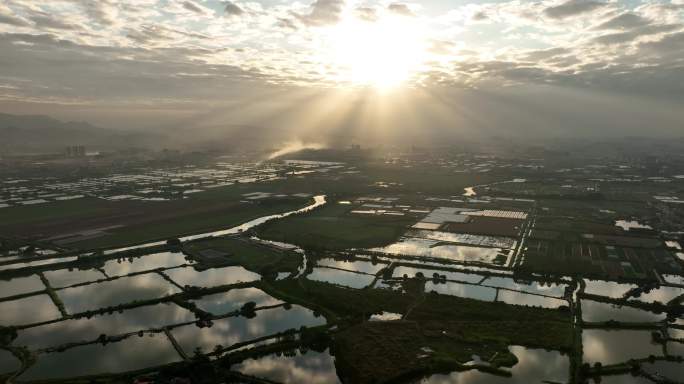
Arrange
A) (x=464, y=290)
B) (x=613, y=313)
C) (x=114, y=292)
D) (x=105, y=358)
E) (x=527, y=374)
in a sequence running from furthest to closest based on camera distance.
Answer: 1. (x=464, y=290)
2. (x=114, y=292)
3. (x=613, y=313)
4. (x=105, y=358)
5. (x=527, y=374)

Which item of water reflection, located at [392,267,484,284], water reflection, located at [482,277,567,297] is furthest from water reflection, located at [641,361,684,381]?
water reflection, located at [392,267,484,284]

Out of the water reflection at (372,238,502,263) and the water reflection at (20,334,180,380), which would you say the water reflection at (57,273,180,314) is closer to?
the water reflection at (20,334,180,380)

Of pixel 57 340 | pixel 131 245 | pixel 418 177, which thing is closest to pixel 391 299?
pixel 57 340

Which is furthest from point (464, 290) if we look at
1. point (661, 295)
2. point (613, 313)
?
point (661, 295)

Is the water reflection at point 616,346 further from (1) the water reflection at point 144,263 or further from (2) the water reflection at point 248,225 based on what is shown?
(2) the water reflection at point 248,225

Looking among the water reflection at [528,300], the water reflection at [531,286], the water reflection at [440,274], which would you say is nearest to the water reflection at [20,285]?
the water reflection at [440,274]

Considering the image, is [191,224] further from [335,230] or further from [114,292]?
[114,292]
